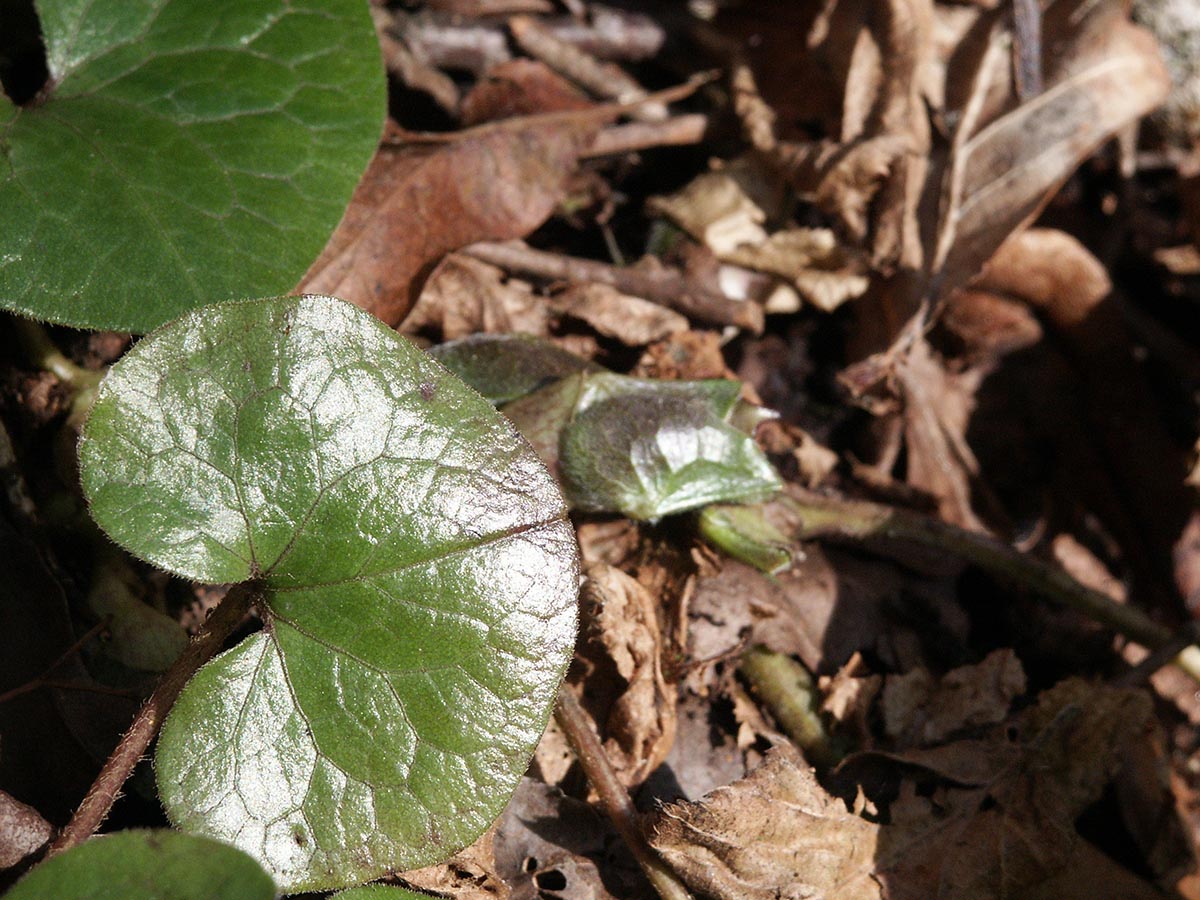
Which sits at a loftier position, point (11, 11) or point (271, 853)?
point (11, 11)

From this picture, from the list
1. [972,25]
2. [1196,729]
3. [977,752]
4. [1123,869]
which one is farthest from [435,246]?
[1196,729]

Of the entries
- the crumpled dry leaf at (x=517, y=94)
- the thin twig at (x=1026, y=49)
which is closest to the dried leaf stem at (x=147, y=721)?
the crumpled dry leaf at (x=517, y=94)

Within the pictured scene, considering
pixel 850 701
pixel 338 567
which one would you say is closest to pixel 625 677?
pixel 850 701

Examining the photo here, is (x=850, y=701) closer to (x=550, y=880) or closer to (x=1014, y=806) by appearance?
(x=1014, y=806)

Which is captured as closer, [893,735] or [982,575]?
[893,735]

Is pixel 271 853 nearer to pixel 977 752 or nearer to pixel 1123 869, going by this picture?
pixel 977 752

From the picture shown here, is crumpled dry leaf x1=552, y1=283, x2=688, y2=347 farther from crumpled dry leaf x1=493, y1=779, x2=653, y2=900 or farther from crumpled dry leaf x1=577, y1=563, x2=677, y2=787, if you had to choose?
crumpled dry leaf x1=493, y1=779, x2=653, y2=900

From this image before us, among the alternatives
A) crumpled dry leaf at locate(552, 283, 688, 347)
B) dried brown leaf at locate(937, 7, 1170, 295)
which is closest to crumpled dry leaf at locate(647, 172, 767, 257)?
crumpled dry leaf at locate(552, 283, 688, 347)
